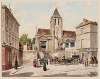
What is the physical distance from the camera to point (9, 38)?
290 cm

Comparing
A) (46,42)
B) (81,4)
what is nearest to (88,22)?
(81,4)

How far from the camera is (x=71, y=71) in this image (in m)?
2.91

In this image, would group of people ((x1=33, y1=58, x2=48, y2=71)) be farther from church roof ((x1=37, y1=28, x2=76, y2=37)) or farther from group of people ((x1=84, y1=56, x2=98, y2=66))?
group of people ((x1=84, y1=56, x2=98, y2=66))

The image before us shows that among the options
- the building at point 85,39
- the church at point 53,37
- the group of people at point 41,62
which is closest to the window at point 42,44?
the church at point 53,37

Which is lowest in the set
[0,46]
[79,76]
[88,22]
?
[79,76]

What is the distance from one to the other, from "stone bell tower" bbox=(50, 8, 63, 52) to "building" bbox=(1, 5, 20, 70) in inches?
11.2

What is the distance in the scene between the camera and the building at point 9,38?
2.88m

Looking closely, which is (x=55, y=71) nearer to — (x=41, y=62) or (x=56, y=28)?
(x=41, y=62)

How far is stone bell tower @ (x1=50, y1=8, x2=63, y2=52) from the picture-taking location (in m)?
2.91

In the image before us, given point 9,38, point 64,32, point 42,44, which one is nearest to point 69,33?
point 64,32

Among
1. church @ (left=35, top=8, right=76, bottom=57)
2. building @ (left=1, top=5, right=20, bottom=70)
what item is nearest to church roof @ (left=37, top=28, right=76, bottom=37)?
church @ (left=35, top=8, right=76, bottom=57)

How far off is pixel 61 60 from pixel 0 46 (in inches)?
19.9

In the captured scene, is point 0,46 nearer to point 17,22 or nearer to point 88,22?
point 17,22

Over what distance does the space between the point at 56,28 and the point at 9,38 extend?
0.39 m
